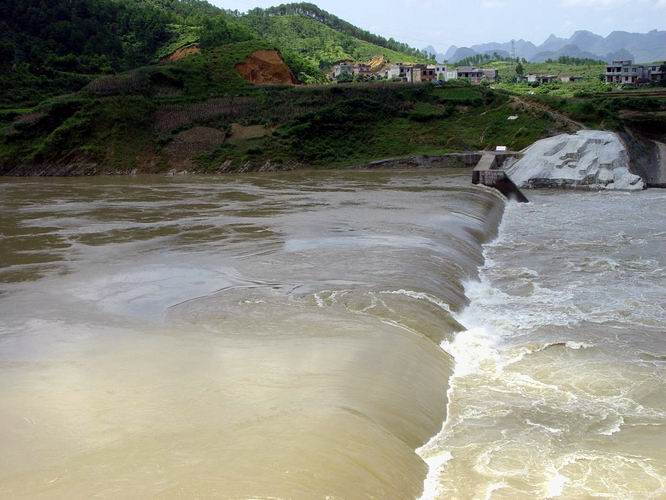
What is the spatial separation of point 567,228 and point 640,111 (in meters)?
23.7

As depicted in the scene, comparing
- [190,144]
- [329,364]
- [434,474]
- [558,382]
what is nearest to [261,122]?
[190,144]

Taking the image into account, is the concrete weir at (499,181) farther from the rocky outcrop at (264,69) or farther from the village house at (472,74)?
the village house at (472,74)

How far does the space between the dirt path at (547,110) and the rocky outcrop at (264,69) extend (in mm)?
20516

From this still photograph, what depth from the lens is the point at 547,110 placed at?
41156mm

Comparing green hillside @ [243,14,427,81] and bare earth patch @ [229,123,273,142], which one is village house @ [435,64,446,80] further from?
bare earth patch @ [229,123,273,142]

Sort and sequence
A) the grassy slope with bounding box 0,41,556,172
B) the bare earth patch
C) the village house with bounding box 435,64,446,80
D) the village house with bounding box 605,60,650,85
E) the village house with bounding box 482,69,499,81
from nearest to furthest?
1. the grassy slope with bounding box 0,41,556,172
2. the bare earth patch
3. the village house with bounding box 605,60,650,85
4. the village house with bounding box 435,64,446,80
5. the village house with bounding box 482,69,499,81

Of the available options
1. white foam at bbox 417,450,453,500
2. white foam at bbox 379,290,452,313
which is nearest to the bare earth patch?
white foam at bbox 379,290,452,313

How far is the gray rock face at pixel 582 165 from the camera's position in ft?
95.0

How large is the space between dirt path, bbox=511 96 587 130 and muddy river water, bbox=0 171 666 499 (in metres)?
22.5

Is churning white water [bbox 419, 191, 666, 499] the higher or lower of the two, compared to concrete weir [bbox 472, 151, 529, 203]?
lower

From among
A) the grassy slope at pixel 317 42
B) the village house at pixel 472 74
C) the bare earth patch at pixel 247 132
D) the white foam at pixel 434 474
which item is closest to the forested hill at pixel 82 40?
the bare earth patch at pixel 247 132

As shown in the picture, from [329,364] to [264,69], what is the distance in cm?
4905

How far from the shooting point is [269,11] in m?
132

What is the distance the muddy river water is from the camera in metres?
5.88
